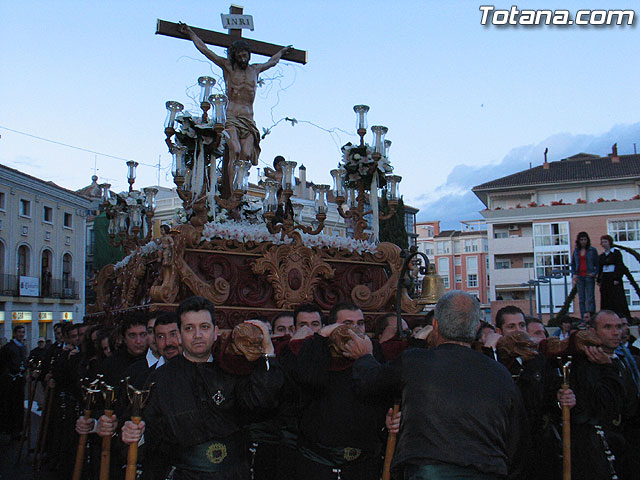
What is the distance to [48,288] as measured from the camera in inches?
1581

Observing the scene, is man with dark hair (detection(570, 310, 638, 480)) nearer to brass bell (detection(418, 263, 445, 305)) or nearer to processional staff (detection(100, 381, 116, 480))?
brass bell (detection(418, 263, 445, 305))

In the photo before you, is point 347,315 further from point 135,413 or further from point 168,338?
point 135,413

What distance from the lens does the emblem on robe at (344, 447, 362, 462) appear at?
4016 millimetres

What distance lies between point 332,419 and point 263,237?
476 cm

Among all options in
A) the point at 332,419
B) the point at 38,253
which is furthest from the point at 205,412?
the point at 38,253

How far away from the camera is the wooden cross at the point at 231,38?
37.6 ft

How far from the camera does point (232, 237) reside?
8.41 meters

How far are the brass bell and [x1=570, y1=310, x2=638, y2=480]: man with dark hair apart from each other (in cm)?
187

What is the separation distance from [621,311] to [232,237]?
5.68 meters

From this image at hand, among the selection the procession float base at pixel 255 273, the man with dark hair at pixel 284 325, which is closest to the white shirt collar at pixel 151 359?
the man with dark hair at pixel 284 325

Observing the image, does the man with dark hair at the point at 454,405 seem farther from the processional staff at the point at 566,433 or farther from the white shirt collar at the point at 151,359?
the white shirt collar at the point at 151,359

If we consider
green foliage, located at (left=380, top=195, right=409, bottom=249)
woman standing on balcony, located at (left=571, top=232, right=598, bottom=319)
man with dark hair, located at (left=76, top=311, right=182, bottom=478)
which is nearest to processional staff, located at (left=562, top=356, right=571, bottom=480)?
man with dark hair, located at (left=76, top=311, right=182, bottom=478)

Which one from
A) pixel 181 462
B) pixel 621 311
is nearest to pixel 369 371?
pixel 181 462

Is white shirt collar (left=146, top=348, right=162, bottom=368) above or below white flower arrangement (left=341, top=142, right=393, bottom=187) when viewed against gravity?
below
